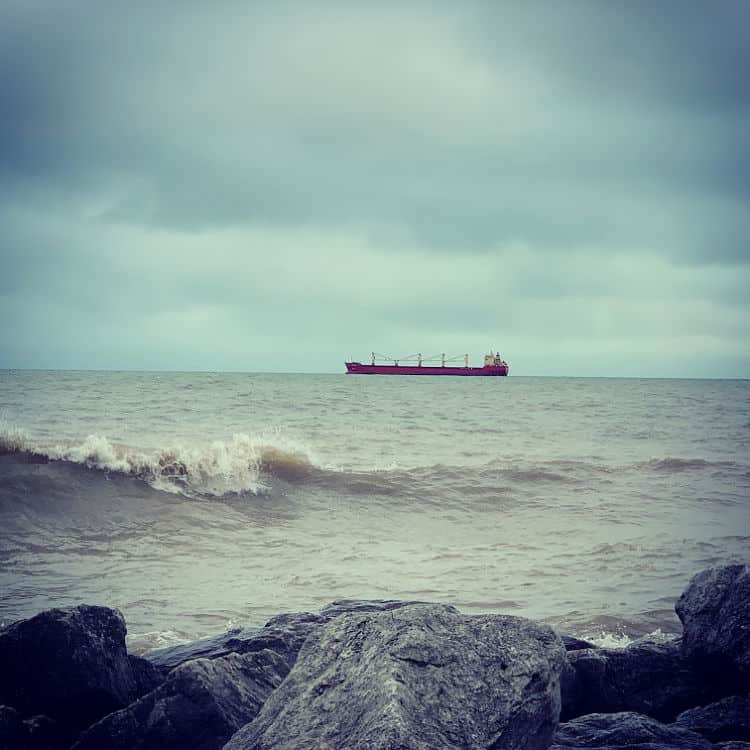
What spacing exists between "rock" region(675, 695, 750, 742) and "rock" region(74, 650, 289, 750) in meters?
2.48

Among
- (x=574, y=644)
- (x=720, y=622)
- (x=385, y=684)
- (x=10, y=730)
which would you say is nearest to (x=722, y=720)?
(x=720, y=622)

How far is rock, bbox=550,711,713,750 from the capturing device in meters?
3.55

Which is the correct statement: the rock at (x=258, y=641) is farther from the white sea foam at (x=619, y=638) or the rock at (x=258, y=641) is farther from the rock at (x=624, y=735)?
the white sea foam at (x=619, y=638)

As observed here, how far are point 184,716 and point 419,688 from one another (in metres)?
1.71

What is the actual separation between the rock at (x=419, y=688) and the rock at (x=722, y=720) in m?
1.30

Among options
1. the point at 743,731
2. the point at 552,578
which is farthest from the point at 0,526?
the point at 743,731

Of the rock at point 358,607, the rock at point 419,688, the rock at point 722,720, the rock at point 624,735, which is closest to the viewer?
the rock at point 419,688

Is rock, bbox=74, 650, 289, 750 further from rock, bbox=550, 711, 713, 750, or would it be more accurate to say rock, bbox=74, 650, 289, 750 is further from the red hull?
the red hull

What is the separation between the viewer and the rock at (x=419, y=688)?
2684 mm

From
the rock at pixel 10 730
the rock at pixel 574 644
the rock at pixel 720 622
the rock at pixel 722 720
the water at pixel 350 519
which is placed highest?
the rock at pixel 720 622

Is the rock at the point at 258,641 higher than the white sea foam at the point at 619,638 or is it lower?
higher

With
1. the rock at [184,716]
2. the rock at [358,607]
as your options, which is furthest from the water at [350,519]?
the rock at [184,716]

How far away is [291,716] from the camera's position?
3023 mm

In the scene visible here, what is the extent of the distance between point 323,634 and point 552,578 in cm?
639
